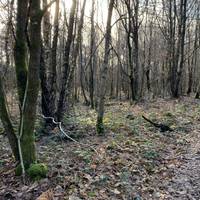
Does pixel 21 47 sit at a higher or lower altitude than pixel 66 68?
higher

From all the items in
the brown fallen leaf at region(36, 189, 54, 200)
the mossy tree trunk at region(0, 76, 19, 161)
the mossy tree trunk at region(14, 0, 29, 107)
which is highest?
the mossy tree trunk at region(14, 0, 29, 107)

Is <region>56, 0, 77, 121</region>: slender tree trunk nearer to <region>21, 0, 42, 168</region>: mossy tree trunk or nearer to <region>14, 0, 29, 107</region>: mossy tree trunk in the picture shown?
<region>14, 0, 29, 107</region>: mossy tree trunk

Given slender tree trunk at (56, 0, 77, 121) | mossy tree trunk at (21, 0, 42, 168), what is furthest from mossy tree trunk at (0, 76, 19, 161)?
slender tree trunk at (56, 0, 77, 121)

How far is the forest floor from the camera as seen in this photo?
5.85 meters

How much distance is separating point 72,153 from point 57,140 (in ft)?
5.49

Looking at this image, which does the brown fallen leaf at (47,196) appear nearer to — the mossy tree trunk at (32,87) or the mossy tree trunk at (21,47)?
the mossy tree trunk at (32,87)

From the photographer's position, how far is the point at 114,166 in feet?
23.2

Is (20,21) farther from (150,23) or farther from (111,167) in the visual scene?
(150,23)

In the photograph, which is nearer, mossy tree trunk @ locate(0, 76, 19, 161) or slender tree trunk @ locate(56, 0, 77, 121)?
mossy tree trunk @ locate(0, 76, 19, 161)

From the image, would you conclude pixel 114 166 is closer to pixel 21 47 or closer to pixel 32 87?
pixel 32 87

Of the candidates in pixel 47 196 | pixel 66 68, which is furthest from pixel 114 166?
pixel 66 68

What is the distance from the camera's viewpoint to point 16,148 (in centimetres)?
660

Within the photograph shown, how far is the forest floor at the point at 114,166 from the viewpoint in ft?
19.2

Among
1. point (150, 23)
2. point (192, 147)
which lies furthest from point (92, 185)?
point (150, 23)
